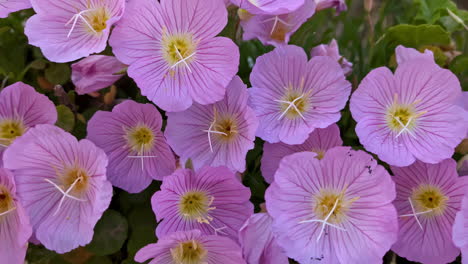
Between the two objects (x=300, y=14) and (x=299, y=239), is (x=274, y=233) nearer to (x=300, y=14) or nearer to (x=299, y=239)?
(x=299, y=239)

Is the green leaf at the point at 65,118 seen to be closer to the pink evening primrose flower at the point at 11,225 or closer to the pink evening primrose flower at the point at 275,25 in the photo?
the pink evening primrose flower at the point at 11,225

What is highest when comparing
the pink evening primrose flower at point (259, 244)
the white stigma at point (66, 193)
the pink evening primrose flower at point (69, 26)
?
the pink evening primrose flower at point (69, 26)

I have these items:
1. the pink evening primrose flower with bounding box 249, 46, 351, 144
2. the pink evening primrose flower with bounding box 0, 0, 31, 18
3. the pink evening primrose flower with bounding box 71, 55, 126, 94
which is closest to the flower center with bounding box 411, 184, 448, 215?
the pink evening primrose flower with bounding box 249, 46, 351, 144

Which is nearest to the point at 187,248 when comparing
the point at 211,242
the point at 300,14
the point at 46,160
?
the point at 211,242

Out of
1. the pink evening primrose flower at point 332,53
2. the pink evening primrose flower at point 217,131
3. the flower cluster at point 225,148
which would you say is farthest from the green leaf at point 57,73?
the pink evening primrose flower at point 332,53

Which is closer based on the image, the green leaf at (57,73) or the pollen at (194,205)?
the pollen at (194,205)

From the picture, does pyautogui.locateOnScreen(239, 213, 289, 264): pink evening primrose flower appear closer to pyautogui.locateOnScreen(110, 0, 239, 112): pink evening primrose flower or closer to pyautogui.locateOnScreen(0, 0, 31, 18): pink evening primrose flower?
pyautogui.locateOnScreen(110, 0, 239, 112): pink evening primrose flower

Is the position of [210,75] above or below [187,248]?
above
